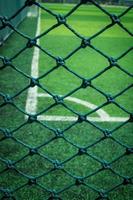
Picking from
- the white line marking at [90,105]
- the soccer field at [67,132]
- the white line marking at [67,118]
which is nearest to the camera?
the soccer field at [67,132]

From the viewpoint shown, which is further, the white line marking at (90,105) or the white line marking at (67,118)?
the white line marking at (90,105)

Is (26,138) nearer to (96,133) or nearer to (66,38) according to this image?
(96,133)

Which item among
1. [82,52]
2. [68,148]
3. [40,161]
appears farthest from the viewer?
[82,52]

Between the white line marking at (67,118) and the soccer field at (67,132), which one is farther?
the white line marking at (67,118)

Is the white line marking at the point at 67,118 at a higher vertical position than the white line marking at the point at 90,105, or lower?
lower

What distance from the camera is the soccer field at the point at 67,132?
2.34 metres

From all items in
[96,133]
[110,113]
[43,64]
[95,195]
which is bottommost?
[95,195]

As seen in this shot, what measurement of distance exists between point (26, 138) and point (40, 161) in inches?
23.5

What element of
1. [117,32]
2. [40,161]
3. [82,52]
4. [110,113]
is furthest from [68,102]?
[117,32]

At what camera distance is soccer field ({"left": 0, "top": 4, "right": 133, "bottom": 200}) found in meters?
2.34

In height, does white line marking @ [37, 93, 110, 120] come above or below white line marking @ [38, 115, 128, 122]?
above

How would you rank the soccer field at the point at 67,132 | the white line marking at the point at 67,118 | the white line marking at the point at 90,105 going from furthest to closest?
the white line marking at the point at 90,105
the white line marking at the point at 67,118
the soccer field at the point at 67,132

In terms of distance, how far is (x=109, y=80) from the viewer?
23.8 feet

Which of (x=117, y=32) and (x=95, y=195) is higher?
(x=117, y=32)
